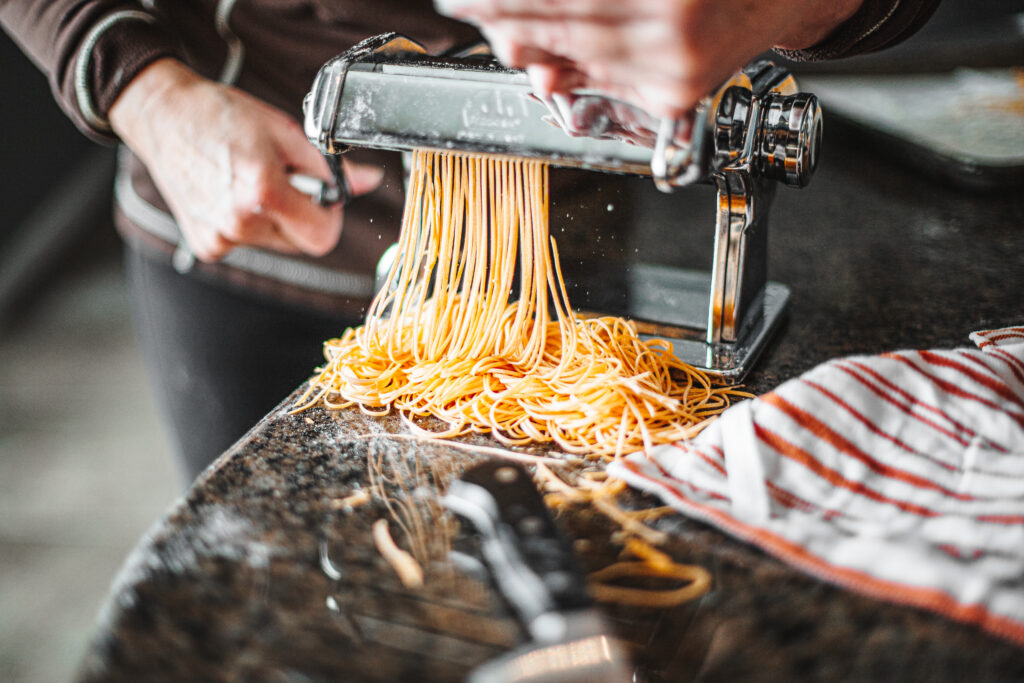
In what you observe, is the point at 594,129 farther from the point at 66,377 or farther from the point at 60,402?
the point at 66,377

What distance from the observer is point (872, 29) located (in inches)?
29.9

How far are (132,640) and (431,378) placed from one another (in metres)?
0.33

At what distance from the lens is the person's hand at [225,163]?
921 mm

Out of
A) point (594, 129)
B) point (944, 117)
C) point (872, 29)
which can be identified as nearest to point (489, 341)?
point (594, 129)

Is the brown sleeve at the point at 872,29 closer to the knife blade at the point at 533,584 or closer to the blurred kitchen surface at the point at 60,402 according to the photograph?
the knife blade at the point at 533,584

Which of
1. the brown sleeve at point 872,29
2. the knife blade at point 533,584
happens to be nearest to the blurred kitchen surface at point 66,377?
the brown sleeve at point 872,29

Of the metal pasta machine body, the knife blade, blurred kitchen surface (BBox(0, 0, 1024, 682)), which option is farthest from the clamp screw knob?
blurred kitchen surface (BBox(0, 0, 1024, 682))

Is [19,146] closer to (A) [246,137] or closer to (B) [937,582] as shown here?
(A) [246,137]

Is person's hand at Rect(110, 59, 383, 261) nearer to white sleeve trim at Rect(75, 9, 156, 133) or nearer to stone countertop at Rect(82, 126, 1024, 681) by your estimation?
white sleeve trim at Rect(75, 9, 156, 133)

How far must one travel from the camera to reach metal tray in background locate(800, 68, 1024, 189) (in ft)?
3.95

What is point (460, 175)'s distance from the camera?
0.76 meters

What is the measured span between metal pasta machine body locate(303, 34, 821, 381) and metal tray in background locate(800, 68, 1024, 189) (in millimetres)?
629

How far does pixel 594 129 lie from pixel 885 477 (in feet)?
1.05

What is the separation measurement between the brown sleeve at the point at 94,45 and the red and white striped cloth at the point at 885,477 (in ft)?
2.53
